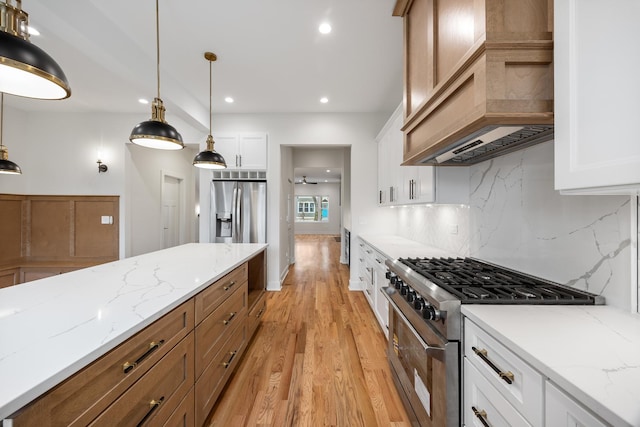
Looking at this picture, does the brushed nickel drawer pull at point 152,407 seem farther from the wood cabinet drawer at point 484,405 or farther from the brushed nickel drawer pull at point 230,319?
the wood cabinet drawer at point 484,405

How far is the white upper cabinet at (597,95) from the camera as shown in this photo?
2.25ft

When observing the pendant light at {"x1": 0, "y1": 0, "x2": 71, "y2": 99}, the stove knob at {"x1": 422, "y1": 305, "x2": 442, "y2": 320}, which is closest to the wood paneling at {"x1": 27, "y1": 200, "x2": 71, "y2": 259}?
the pendant light at {"x1": 0, "y1": 0, "x2": 71, "y2": 99}

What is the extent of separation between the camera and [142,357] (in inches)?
38.1

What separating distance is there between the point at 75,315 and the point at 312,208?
40.8 ft

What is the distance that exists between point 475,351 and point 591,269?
698 mm

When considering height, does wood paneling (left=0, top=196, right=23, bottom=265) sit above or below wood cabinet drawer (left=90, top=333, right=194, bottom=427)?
above

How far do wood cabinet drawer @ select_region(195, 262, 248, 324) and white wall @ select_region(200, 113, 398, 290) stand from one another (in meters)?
2.23

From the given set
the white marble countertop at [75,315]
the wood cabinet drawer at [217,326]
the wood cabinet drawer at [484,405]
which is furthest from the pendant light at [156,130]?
the wood cabinet drawer at [484,405]

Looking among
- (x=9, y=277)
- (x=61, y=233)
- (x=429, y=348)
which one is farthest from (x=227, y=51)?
(x=9, y=277)

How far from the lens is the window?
13.2 meters

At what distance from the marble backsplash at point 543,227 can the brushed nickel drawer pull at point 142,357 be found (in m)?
1.92

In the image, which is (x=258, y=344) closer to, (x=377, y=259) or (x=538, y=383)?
(x=377, y=259)

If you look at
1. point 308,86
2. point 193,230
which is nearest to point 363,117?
point 308,86

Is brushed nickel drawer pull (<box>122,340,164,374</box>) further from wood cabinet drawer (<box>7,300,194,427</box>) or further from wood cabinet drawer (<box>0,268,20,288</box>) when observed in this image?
wood cabinet drawer (<box>0,268,20,288</box>)
